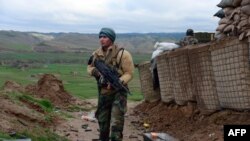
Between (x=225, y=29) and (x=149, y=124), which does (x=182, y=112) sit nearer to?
(x=149, y=124)

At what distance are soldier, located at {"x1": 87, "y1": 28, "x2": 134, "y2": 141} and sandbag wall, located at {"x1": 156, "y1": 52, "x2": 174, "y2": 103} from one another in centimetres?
545

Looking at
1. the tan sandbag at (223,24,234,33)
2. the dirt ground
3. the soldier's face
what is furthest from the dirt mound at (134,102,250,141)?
the soldier's face

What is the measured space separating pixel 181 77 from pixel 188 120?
3.63ft

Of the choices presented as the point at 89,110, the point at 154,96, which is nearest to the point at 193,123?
the point at 154,96

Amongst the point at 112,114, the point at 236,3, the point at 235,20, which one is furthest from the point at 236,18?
the point at 112,114

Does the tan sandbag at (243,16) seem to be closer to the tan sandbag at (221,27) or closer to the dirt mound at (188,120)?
the tan sandbag at (221,27)

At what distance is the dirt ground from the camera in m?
10.0

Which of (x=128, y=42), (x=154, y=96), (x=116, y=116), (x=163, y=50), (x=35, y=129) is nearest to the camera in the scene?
(x=116, y=116)

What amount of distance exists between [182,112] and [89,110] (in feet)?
15.7

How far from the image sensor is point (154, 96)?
16.7 m

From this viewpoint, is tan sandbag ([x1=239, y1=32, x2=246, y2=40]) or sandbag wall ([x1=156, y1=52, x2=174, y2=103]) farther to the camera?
Result: sandbag wall ([x1=156, y1=52, x2=174, y2=103])

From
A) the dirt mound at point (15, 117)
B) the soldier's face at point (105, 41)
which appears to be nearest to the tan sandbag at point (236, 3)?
the soldier's face at point (105, 41)

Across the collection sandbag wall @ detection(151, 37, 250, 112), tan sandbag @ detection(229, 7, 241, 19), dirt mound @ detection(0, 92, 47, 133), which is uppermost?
tan sandbag @ detection(229, 7, 241, 19)

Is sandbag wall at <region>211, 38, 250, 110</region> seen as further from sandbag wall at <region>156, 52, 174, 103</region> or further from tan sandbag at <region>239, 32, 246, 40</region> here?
sandbag wall at <region>156, 52, 174, 103</region>
